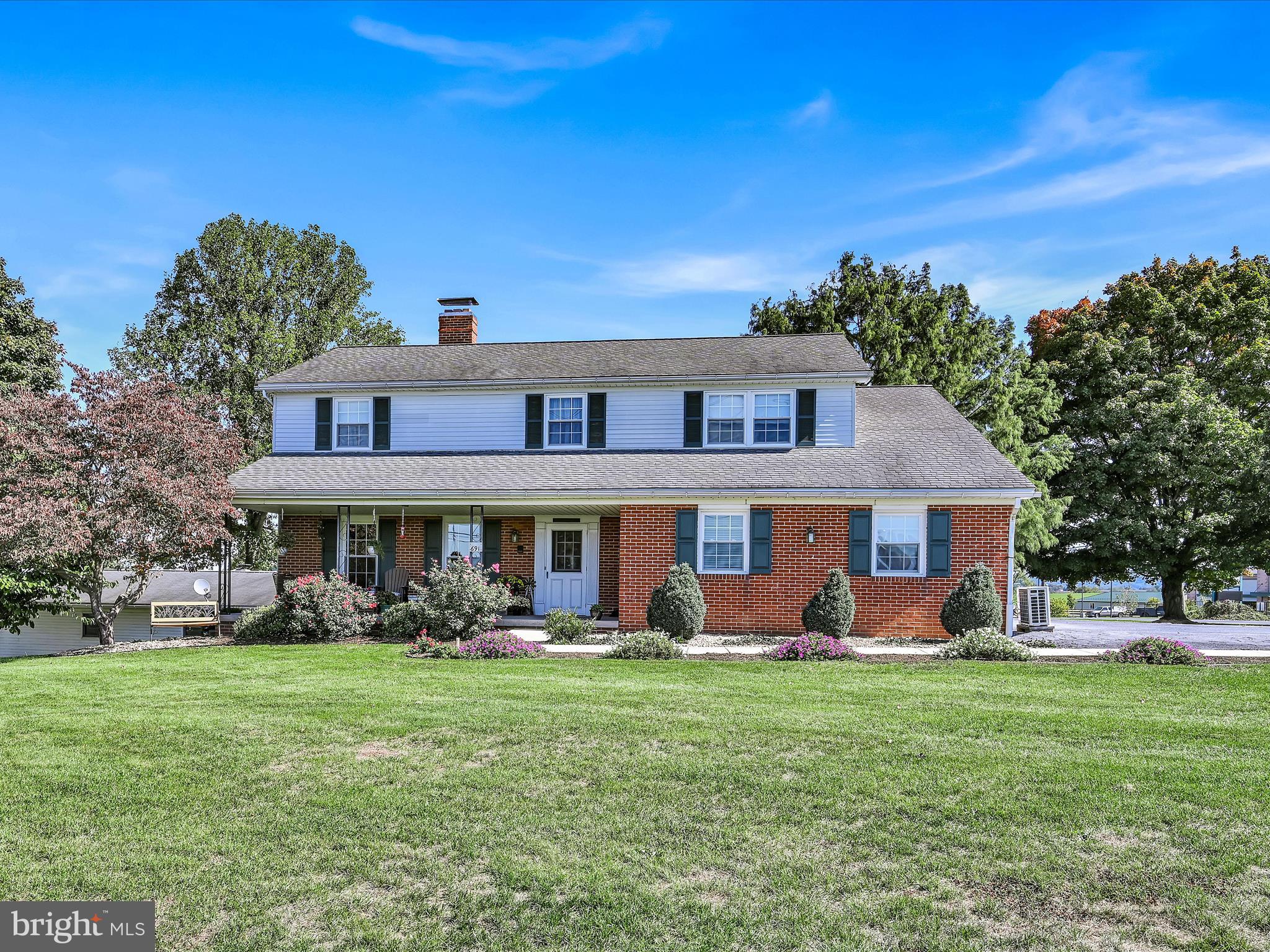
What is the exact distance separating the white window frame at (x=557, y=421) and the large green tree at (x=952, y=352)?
11.2 meters

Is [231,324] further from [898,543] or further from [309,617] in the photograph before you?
[898,543]

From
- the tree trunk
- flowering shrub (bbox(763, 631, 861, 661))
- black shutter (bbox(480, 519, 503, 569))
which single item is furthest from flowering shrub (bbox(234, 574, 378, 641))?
the tree trunk

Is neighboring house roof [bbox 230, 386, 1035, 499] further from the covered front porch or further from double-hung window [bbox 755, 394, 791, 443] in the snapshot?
the covered front porch

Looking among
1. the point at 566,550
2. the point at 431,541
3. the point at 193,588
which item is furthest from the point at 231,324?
the point at 566,550

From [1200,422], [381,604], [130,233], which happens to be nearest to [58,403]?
[130,233]

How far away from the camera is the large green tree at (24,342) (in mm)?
26547

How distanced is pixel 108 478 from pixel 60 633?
60.8ft

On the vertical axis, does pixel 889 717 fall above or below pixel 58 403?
below

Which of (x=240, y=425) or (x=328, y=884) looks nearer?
(x=328, y=884)

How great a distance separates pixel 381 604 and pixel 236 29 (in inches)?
444

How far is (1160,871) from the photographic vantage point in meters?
5.15

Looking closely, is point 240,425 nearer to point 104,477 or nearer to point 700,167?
point 104,477

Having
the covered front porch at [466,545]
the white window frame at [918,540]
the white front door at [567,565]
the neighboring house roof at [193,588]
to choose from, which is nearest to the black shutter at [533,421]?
the covered front porch at [466,545]

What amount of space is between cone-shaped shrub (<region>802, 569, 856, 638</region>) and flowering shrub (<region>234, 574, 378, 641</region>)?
28.5ft
